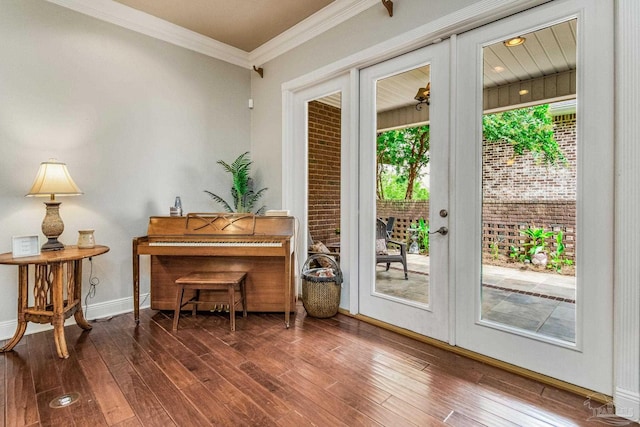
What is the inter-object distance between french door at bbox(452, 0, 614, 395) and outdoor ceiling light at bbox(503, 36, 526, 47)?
2 cm

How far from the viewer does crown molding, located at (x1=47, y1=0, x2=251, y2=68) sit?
9.47 ft

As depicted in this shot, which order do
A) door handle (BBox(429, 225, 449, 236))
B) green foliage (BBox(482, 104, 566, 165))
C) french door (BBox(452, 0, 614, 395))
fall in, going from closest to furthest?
french door (BBox(452, 0, 614, 395)), green foliage (BBox(482, 104, 566, 165)), door handle (BBox(429, 225, 449, 236))

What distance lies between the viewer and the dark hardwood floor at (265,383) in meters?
1.65

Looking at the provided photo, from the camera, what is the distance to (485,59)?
7.30 feet

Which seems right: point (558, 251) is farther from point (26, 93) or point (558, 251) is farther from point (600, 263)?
point (26, 93)

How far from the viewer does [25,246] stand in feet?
7.68

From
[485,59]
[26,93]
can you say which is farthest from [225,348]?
[485,59]

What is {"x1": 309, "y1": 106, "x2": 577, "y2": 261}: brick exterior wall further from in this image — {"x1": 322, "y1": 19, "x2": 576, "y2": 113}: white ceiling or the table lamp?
the table lamp

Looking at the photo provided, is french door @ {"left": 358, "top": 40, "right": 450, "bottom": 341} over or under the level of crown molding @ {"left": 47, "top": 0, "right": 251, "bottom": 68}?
under

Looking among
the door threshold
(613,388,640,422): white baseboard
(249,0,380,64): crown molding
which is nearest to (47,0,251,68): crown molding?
(249,0,380,64): crown molding

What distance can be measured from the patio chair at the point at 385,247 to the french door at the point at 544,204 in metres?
0.55

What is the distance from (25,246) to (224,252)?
53.5 inches

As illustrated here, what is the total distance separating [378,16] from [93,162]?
278 centimetres

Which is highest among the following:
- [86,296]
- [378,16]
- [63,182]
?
[378,16]
